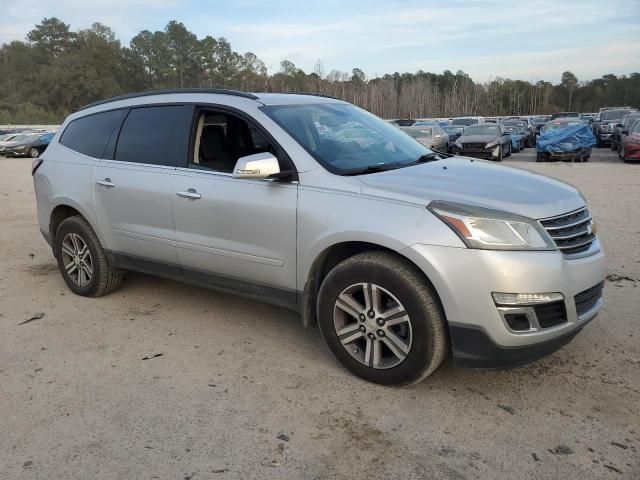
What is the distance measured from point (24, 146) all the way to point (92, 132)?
30.2m

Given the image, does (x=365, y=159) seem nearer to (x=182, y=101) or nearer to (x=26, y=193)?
(x=182, y=101)

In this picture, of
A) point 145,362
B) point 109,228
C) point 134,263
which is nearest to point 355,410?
point 145,362

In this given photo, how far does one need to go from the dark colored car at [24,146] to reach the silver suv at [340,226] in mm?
29782

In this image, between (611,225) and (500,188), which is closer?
(500,188)

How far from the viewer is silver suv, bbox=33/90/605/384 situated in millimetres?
3025

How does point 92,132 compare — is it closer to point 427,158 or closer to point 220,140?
point 220,140

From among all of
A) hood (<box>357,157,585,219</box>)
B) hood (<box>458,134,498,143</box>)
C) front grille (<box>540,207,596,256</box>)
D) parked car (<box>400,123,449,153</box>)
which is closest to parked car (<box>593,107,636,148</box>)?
hood (<box>458,134,498,143</box>)

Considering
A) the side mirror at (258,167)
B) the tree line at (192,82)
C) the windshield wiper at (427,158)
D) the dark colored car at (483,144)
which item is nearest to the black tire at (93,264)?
the side mirror at (258,167)

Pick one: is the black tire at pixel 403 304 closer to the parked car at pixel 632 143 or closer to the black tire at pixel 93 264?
the black tire at pixel 93 264

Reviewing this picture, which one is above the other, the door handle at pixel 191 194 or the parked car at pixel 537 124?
the door handle at pixel 191 194

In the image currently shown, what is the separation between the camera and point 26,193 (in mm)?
14062

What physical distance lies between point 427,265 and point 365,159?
3.82ft

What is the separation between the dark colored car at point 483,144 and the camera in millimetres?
20500

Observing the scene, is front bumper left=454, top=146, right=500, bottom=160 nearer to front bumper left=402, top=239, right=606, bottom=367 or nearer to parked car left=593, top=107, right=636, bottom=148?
parked car left=593, top=107, right=636, bottom=148
